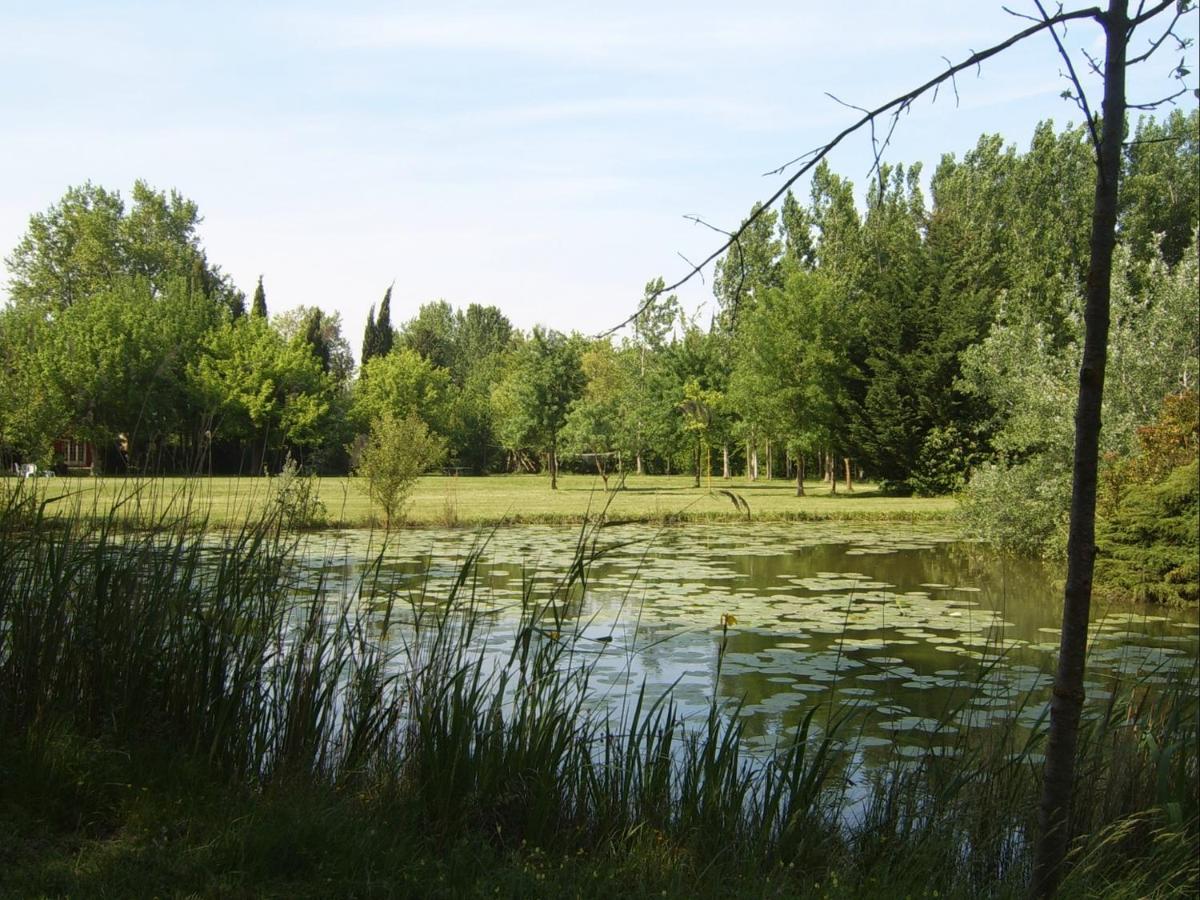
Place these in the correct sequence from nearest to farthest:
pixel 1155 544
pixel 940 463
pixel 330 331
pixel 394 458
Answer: pixel 1155 544, pixel 394 458, pixel 940 463, pixel 330 331

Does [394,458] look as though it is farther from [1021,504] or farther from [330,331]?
[330,331]

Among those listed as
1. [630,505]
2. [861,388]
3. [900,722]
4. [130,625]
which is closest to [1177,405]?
[900,722]

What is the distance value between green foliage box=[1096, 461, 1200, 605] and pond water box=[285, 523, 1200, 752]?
0.42 m

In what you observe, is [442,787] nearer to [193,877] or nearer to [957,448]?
[193,877]

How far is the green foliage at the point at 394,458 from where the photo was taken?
16734mm

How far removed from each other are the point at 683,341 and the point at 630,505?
1736cm

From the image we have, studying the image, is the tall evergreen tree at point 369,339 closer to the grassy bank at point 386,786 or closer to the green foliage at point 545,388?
the green foliage at point 545,388

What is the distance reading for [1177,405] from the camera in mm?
11641

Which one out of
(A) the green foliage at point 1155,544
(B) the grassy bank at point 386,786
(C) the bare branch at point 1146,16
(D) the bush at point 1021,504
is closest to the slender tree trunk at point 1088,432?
(C) the bare branch at point 1146,16

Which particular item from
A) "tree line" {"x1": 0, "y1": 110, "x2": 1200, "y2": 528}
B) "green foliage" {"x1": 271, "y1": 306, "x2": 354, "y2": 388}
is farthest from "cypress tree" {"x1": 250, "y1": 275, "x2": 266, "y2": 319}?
"green foliage" {"x1": 271, "y1": 306, "x2": 354, "y2": 388}

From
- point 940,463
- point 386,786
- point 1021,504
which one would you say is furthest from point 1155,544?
point 940,463

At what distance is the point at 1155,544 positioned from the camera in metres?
11.2

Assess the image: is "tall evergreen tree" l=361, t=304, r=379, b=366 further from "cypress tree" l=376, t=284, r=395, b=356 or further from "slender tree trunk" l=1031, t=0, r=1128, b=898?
"slender tree trunk" l=1031, t=0, r=1128, b=898

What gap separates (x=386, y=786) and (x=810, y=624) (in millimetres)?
6536
